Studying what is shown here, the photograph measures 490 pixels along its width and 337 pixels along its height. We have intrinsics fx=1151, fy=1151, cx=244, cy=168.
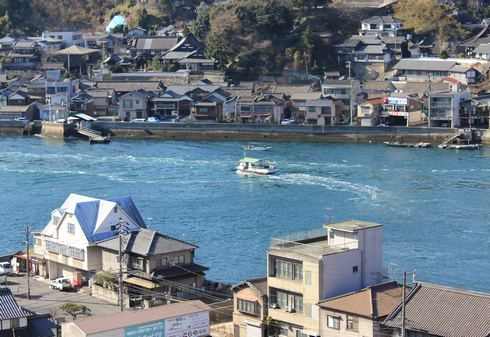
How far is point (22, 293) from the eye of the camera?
14742 mm

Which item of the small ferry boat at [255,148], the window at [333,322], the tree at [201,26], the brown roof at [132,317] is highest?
the tree at [201,26]

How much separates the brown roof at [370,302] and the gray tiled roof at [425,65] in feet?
89.5

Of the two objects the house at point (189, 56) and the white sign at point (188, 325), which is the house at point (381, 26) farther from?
the white sign at point (188, 325)

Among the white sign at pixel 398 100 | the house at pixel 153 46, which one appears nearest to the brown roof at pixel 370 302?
the white sign at pixel 398 100

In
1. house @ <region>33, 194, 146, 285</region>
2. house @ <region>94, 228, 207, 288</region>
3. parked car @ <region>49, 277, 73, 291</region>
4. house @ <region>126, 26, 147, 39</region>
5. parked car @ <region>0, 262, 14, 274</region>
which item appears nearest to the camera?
house @ <region>94, 228, 207, 288</region>

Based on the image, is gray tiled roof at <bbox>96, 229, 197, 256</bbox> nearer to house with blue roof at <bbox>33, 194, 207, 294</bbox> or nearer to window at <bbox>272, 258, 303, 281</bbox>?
house with blue roof at <bbox>33, 194, 207, 294</bbox>

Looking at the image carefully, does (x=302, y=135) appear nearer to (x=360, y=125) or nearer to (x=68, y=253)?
(x=360, y=125)

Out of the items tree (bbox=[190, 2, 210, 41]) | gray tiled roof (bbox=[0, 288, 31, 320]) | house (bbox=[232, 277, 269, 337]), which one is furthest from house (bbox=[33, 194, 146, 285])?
tree (bbox=[190, 2, 210, 41])

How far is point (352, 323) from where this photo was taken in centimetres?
1201

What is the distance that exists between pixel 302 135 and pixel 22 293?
21.1 meters

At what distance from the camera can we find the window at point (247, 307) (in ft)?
43.8

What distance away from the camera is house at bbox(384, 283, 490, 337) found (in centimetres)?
1124

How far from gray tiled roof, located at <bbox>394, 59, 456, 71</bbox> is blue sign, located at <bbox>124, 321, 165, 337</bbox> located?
28559mm

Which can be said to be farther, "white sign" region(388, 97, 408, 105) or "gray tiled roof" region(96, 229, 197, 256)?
"white sign" region(388, 97, 408, 105)
